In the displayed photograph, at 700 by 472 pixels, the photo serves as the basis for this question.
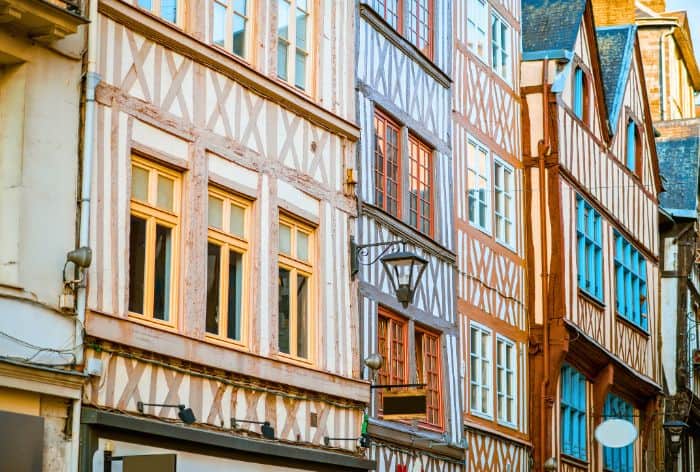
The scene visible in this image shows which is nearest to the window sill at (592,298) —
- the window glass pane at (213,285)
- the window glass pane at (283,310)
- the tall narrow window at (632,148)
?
the tall narrow window at (632,148)

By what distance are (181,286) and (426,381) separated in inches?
229

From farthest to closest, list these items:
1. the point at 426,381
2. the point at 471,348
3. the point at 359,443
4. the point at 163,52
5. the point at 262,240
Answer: the point at 471,348 < the point at 426,381 < the point at 359,443 < the point at 262,240 < the point at 163,52

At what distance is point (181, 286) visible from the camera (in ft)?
42.8

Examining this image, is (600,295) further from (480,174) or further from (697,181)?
(697,181)

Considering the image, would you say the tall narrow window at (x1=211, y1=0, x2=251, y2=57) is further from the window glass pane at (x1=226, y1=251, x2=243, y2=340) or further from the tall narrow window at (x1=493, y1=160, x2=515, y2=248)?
the tall narrow window at (x1=493, y1=160, x2=515, y2=248)

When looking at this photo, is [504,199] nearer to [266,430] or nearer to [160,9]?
[266,430]

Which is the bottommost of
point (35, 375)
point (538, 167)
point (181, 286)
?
point (35, 375)

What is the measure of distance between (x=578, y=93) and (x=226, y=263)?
12.5m

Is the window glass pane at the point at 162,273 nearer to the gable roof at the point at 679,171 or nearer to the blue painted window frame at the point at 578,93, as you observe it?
the blue painted window frame at the point at 578,93

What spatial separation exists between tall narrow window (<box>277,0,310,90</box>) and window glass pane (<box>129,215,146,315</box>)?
3.00 metres

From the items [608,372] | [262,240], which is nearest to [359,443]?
[262,240]

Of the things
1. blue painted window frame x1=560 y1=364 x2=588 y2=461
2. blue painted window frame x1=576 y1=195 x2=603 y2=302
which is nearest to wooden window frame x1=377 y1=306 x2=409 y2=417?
blue painted window frame x1=560 y1=364 x2=588 y2=461

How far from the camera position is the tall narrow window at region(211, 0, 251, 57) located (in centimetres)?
1402

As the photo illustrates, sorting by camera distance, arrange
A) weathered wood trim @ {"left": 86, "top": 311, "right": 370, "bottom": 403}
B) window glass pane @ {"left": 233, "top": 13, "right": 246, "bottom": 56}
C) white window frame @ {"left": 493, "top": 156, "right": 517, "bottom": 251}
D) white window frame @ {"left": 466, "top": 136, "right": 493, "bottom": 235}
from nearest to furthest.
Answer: weathered wood trim @ {"left": 86, "top": 311, "right": 370, "bottom": 403}
window glass pane @ {"left": 233, "top": 13, "right": 246, "bottom": 56}
white window frame @ {"left": 466, "top": 136, "right": 493, "bottom": 235}
white window frame @ {"left": 493, "top": 156, "right": 517, "bottom": 251}
